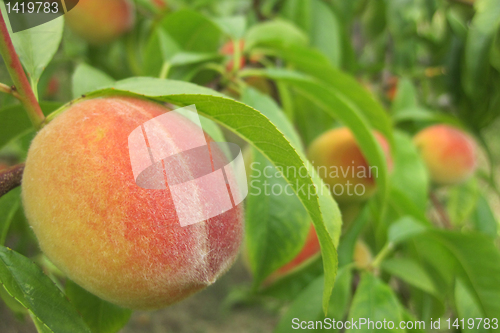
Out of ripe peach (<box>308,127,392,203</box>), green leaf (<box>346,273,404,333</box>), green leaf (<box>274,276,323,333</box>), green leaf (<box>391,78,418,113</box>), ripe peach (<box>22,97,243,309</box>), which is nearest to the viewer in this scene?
ripe peach (<box>22,97,243,309</box>)

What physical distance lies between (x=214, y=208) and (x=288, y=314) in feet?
1.35

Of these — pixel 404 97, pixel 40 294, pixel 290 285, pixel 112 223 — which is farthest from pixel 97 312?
pixel 404 97

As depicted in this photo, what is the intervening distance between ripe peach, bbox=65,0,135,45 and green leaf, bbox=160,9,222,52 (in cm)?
33

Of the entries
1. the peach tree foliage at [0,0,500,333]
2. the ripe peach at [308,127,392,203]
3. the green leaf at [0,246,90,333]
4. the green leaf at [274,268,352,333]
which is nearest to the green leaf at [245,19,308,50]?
the peach tree foliage at [0,0,500,333]

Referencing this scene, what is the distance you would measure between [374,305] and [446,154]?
26.7 inches

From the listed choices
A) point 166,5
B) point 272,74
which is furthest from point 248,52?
point 166,5

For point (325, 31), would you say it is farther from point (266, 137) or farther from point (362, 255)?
point (266, 137)

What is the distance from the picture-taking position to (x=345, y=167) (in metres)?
0.76

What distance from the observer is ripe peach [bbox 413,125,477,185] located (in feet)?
3.52

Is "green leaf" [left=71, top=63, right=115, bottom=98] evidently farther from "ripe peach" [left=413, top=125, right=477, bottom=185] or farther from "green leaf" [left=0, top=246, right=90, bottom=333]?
"ripe peach" [left=413, top=125, right=477, bottom=185]

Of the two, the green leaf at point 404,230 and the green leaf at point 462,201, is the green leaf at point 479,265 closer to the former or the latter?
the green leaf at point 404,230

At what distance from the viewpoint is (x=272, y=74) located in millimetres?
629

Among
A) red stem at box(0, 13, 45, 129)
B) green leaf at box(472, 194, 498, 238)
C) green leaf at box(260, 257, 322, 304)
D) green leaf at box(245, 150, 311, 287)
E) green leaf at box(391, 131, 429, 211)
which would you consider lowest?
green leaf at box(472, 194, 498, 238)

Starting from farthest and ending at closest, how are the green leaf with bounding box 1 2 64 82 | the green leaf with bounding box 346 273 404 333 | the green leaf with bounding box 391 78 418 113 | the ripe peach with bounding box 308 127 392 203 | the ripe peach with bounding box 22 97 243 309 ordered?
the green leaf with bounding box 391 78 418 113, the ripe peach with bounding box 308 127 392 203, the green leaf with bounding box 346 273 404 333, the green leaf with bounding box 1 2 64 82, the ripe peach with bounding box 22 97 243 309
